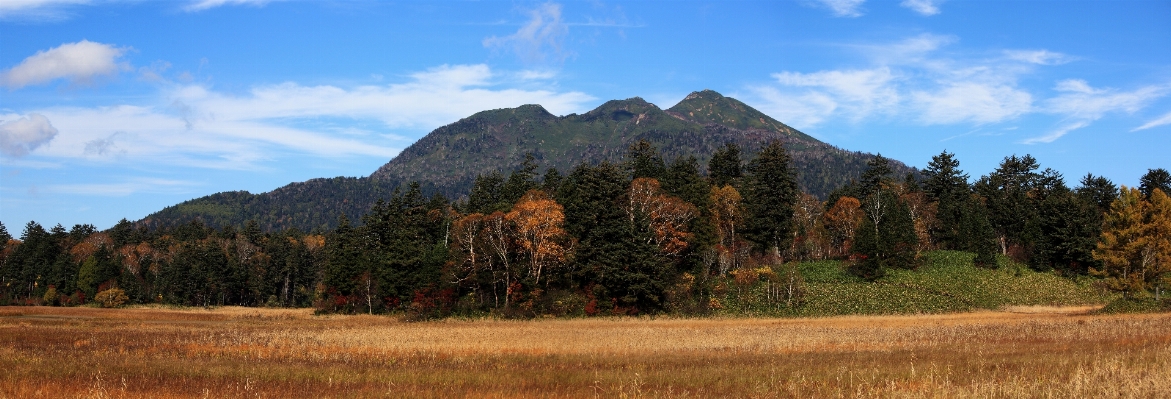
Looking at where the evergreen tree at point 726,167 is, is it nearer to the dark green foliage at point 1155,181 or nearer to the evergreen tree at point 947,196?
the evergreen tree at point 947,196

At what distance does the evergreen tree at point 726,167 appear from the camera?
335ft

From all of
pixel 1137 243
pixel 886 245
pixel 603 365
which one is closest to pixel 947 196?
pixel 886 245

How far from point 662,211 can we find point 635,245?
37.8ft

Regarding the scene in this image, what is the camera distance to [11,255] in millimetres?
124062

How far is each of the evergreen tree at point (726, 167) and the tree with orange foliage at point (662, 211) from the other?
27.7 meters

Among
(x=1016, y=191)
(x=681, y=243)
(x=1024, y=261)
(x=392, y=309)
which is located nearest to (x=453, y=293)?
(x=392, y=309)

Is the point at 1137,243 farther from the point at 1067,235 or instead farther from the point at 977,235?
the point at 977,235

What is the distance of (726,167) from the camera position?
341 feet

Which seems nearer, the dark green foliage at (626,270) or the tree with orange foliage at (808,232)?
the dark green foliage at (626,270)

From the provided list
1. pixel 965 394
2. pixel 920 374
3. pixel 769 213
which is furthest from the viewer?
pixel 769 213

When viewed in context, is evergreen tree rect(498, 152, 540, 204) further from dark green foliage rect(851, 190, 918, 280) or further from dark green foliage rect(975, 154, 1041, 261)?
dark green foliage rect(975, 154, 1041, 261)

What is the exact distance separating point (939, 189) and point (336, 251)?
89981 mm

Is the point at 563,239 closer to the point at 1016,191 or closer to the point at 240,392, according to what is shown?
the point at 240,392

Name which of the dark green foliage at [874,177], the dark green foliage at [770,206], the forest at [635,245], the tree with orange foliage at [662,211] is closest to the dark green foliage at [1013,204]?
the forest at [635,245]
